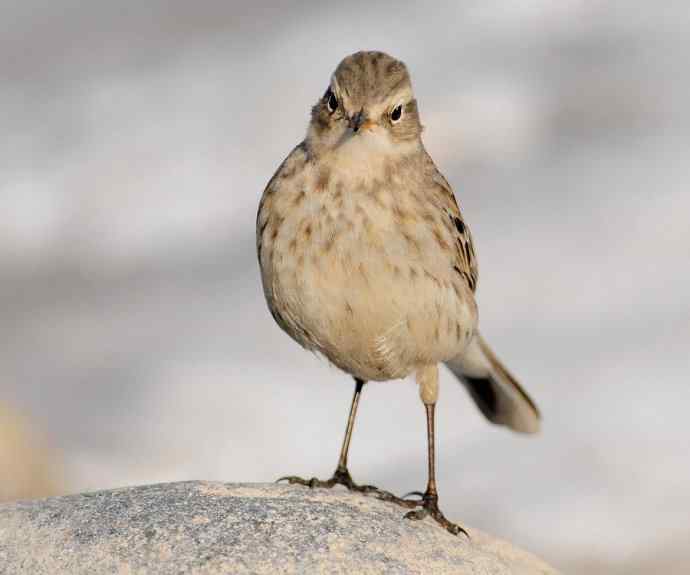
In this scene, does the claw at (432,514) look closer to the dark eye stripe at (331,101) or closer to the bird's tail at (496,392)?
the bird's tail at (496,392)

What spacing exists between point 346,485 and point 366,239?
5.42ft

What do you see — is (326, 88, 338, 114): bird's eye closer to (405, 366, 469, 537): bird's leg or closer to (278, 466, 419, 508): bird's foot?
(405, 366, 469, 537): bird's leg

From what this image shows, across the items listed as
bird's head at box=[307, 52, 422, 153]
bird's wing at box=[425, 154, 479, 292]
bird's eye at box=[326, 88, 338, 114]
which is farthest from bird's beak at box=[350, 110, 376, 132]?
bird's wing at box=[425, 154, 479, 292]

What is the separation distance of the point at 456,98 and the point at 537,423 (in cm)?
1060

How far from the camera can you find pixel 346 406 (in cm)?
1535

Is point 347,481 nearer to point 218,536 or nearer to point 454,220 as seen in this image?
point 454,220

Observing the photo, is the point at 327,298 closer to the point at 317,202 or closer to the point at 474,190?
the point at 317,202

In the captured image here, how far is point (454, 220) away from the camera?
8984 millimetres

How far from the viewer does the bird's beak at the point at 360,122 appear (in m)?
8.11

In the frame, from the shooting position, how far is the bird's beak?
8109mm

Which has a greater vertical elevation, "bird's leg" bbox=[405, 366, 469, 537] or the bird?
the bird

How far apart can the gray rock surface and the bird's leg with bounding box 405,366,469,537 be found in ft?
1.03

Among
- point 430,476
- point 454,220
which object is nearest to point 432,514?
point 430,476

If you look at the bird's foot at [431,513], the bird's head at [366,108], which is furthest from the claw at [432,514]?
the bird's head at [366,108]
